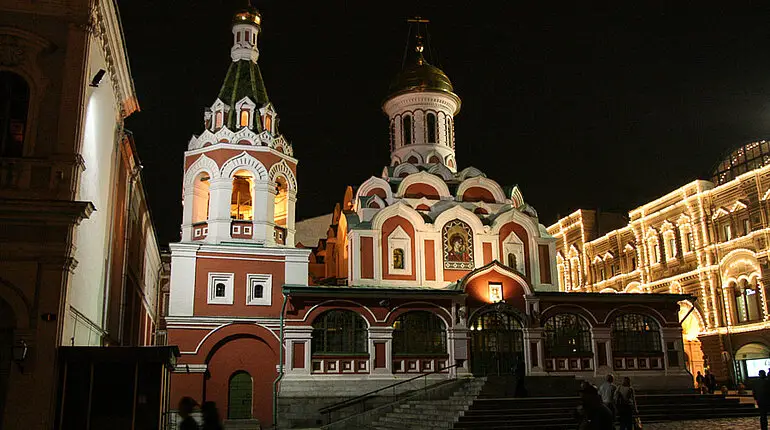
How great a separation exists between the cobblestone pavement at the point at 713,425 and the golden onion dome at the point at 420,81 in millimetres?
A: 17961

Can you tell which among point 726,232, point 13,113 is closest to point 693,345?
point 726,232

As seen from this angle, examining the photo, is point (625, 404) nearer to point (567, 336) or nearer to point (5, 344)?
point (5, 344)

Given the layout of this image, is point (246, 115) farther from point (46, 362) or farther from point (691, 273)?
point (691, 273)

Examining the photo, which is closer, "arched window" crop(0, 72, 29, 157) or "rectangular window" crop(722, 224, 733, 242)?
"arched window" crop(0, 72, 29, 157)

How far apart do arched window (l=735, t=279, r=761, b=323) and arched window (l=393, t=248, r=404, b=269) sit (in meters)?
16.2

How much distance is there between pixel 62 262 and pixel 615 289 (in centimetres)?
3512

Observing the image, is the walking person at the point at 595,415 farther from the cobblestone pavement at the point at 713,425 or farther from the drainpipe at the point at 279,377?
the drainpipe at the point at 279,377

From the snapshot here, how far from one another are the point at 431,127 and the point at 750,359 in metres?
17.1

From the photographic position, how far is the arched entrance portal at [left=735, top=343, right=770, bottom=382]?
30.8 metres

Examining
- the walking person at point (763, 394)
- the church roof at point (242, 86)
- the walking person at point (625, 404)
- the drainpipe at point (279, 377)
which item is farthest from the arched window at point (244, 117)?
the walking person at point (763, 394)

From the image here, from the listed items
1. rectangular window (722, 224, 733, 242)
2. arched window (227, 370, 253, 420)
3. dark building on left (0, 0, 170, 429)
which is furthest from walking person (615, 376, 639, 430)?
rectangular window (722, 224, 733, 242)

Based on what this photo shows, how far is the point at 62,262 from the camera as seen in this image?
1159 centimetres

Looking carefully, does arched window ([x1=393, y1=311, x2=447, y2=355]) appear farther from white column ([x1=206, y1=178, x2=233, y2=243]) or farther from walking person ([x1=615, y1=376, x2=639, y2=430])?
walking person ([x1=615, y1=376, x2=639, y2=430])

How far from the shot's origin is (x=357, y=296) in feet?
75.5
